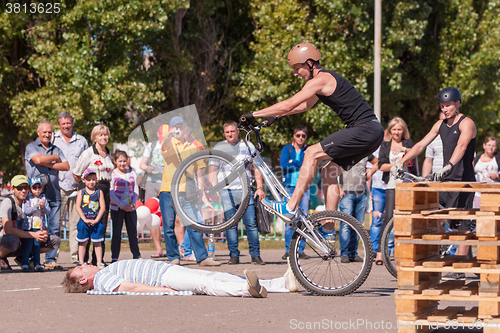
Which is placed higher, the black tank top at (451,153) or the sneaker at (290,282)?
the black tank top at (451,153)

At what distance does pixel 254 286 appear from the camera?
6.32 m

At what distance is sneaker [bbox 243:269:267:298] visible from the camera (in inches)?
247

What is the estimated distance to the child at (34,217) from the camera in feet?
30.0

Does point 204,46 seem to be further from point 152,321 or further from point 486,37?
point 152,321

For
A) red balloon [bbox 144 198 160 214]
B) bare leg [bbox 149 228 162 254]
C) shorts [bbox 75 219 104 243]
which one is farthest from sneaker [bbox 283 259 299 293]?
red balloon [bbox 144 198 160 214]

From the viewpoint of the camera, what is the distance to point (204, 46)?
826 inches

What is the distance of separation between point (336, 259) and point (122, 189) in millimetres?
4135

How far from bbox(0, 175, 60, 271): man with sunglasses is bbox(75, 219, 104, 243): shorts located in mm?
533

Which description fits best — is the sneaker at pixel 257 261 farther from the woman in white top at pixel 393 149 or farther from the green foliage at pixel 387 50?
the green foliage at pixel 387 50

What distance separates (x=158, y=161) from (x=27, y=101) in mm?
9286

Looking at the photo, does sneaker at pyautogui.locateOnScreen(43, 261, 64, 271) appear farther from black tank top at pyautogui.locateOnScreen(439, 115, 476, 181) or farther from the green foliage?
the green foliage

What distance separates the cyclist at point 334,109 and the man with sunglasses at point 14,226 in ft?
13.1

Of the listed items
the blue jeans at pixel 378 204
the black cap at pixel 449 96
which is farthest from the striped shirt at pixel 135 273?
the blue jeans at pixel 378 204

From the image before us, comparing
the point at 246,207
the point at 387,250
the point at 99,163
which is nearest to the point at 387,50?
the point at 99,163
